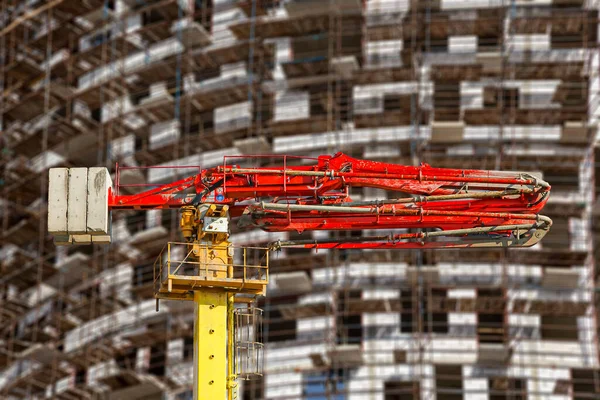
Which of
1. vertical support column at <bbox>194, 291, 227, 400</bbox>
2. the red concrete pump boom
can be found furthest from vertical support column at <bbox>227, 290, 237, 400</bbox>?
the red concrete pump boom

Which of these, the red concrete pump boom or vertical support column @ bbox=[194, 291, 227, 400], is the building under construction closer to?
the red concrete pump boom

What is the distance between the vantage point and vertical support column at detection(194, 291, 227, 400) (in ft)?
109

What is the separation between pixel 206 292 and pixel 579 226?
2514 cm

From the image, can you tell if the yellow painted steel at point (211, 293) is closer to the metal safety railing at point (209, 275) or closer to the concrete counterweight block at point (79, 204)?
the metal safety railing at point (209, 275)

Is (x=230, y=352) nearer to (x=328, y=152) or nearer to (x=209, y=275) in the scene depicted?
(x=209, y=275)

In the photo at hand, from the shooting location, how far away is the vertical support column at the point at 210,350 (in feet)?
109

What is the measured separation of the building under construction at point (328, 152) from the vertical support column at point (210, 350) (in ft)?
62.3

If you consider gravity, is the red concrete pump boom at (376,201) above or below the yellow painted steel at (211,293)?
above

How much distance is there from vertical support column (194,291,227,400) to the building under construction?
19.0m

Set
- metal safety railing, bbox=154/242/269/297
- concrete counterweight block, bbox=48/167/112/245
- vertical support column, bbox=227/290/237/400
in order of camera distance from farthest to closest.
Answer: concrete counterweight block, bbox=48/167/112/245 < metal safety railing, bbox=154/242/269/297 < vertical support column, bbox=227/290/237/400

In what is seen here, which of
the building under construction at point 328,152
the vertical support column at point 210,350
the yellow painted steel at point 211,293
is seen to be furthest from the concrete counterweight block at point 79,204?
the building under construction at point 328,152

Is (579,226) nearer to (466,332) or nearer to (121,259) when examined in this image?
(466,332)

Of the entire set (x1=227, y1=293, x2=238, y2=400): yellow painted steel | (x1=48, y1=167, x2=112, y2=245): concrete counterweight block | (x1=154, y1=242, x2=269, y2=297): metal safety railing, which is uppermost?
(x1=48, y1=167, x2=112, y2=245): concrete counterweight block

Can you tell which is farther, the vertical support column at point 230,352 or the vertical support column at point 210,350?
the vertical support column at point 230,352
